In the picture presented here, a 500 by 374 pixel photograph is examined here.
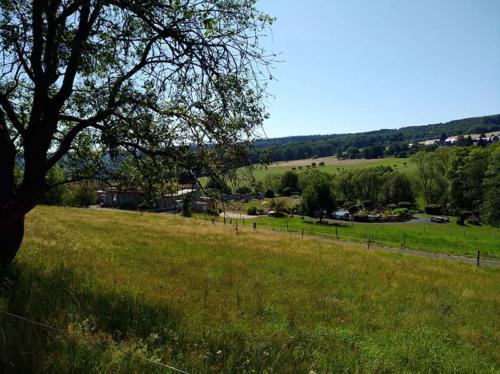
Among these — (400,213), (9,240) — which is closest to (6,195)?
(9,240)

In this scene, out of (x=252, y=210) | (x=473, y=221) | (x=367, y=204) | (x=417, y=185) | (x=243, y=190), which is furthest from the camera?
(x=417, y=185)

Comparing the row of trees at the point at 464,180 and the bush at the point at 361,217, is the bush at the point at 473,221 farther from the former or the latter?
the bush at the point at 361,217

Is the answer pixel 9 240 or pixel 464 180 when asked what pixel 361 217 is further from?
pixel 9 240

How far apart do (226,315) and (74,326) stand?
398 centimetres

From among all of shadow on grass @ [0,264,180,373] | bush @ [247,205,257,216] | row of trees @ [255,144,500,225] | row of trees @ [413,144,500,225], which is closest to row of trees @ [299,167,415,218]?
row of trees @ [255,144,500,225]

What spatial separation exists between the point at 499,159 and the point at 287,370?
73.1m

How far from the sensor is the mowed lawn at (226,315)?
5.72m

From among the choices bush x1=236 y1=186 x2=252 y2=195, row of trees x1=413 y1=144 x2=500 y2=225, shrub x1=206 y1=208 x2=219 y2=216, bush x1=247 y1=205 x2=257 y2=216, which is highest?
bush x1=236 y1=186 x2=252 y2=195

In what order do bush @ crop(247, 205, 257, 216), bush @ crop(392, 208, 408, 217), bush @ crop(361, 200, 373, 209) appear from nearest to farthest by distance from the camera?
bush @ crop(392, 208, 408, 217) → bush @ crop(247, 205, 257, 216) → bush @ crop(361, 200, 373, 209)

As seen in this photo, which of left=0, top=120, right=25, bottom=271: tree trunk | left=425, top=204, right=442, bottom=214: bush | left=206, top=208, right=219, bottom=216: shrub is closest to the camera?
left=206, top=208, right=219, bottom=216: shrub

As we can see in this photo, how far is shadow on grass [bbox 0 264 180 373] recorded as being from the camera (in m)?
5.00

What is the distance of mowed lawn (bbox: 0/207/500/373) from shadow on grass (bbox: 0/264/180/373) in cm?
2

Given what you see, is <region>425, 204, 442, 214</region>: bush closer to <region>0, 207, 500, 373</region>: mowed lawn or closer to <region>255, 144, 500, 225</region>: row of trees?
<region>255, 144, 500, 225</region>: row of trees

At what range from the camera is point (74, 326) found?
21.1 ft
